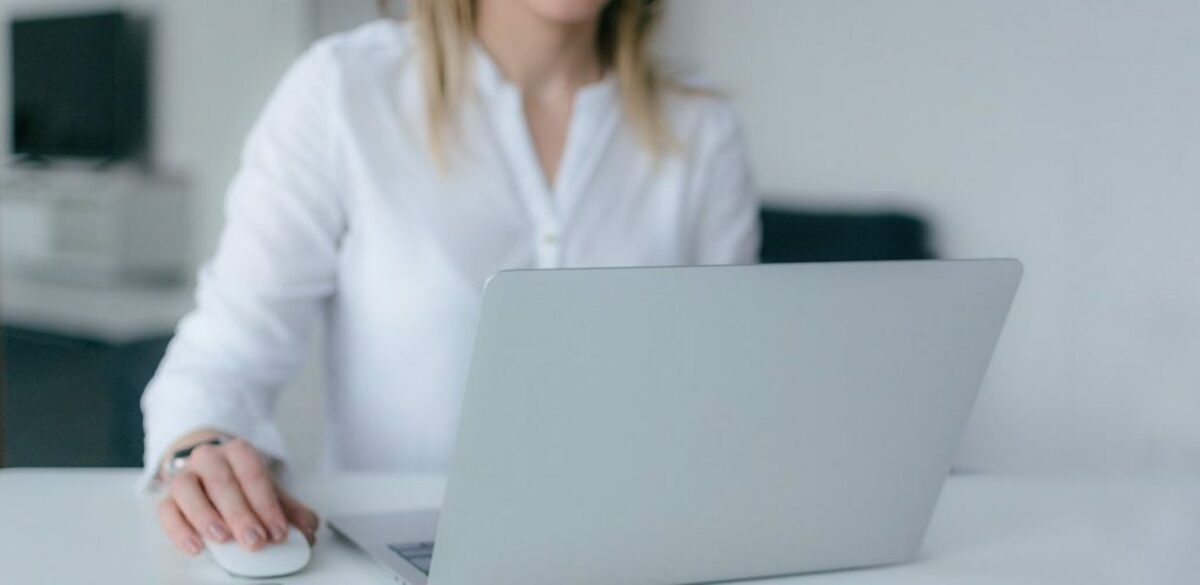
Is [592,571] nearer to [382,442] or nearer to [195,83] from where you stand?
[382,442]

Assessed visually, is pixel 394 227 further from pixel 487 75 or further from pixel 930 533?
pixel 930 533

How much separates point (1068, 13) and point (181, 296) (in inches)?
118

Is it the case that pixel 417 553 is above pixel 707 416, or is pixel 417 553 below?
below

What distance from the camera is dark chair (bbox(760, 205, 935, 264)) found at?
114 inches

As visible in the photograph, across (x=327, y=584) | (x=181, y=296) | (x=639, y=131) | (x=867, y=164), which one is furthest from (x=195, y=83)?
(x=327, y=584)

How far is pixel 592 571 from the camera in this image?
33.3 inches

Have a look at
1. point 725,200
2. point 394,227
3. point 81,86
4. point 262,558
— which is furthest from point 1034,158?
point 81,86

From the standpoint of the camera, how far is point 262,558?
2.98 ft

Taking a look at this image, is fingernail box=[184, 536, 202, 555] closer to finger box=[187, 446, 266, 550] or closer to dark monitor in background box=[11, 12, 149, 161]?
finger box=[187, 446, 266, 550]

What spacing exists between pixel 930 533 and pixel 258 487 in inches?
20.4

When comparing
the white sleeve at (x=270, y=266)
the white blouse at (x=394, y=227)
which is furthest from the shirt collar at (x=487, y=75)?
the white sleeve at (x=270, y=266)

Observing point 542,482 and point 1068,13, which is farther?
point 1068,13

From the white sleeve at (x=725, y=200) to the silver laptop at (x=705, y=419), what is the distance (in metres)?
0.71

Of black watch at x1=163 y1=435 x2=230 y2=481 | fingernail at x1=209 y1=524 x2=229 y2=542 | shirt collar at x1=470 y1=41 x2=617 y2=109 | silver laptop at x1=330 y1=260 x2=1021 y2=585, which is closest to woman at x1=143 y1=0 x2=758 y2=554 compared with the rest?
shirt collar at x1=470 y1=41 x2=617 y2=109
